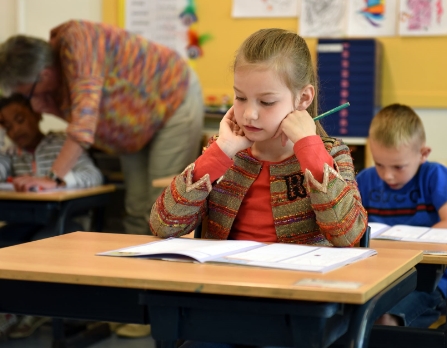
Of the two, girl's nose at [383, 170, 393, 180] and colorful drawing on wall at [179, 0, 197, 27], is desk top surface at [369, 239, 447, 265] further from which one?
colorful drawing on wall at [179, 0, 197, 27]

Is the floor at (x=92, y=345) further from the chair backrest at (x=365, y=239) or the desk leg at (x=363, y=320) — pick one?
the desk leg at (x=363, y=320)

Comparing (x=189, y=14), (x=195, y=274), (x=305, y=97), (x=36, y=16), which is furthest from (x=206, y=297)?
(x=36, y=16)

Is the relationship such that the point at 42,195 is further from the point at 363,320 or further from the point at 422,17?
the point at 363,320

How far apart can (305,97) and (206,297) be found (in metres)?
0.73

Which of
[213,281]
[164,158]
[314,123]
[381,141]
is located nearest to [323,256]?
[213,281]

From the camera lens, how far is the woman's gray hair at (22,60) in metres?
3.41

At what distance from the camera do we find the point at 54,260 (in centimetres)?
140

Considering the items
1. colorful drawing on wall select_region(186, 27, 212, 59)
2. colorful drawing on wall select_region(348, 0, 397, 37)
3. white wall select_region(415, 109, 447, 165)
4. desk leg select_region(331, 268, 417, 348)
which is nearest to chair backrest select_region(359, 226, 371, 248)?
desk leg select_region(331, 268, 417, 348)

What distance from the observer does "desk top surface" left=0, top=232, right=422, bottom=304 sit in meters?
1.15

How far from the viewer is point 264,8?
425 centimetres

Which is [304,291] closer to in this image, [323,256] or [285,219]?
[323,256]

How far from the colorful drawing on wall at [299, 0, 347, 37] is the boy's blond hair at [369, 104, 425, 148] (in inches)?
59.3

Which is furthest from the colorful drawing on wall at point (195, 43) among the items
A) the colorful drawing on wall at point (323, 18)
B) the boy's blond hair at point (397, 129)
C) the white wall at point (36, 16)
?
the boy's blond hair at point (397, 129)

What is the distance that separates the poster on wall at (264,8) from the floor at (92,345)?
1952mm
